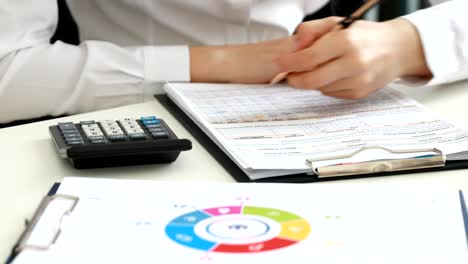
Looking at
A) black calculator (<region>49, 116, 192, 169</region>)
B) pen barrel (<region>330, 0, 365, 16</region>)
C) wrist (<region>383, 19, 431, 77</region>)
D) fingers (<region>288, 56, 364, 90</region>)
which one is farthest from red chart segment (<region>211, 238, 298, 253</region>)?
pen barrel (<region>330, 0, 365, 16</region>)

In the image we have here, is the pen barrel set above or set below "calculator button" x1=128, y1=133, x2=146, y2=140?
above

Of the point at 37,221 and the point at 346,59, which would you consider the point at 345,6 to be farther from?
the point at 37,221

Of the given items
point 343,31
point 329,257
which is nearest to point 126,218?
point 329,257

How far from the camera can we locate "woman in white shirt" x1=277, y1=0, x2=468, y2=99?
80 cm

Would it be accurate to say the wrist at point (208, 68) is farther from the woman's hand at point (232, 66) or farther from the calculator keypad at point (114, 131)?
the calculator keypad at point (114, 131)

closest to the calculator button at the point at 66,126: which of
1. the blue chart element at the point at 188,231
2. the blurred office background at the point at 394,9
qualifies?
the blue chart element at the point at 188,231

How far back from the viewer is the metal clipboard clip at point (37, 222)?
0.41 metres

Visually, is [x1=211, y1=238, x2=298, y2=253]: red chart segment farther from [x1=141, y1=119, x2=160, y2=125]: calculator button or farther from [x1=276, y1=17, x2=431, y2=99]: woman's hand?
[x1=276, y1=17, x2=431, y2=99]: woman's hand

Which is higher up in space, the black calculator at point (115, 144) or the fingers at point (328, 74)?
the fingers at point (328, 74)

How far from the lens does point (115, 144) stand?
60 cm

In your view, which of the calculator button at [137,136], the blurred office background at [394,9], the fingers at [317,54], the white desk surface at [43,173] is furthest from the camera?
the blurred office background at [394,9]

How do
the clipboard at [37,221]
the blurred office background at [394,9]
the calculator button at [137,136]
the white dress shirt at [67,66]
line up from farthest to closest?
the blurred office background at [394,9], the white dress shirt at [67,66], the calculator button at [137,136], the clipboard at [37,221]

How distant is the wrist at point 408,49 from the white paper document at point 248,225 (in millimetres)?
364

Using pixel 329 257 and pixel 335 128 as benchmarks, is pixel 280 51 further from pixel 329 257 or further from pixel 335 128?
pixel 329 257
